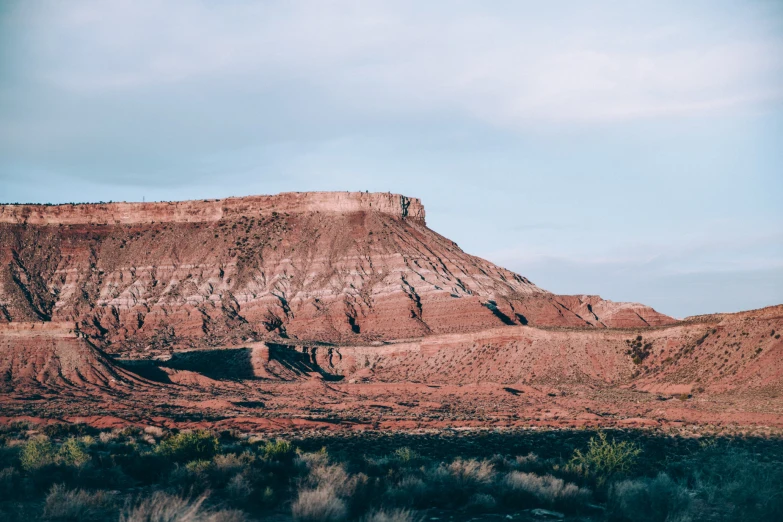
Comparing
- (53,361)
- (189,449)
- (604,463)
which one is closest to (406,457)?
(604,463)

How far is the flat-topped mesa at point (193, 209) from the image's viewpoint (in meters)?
107

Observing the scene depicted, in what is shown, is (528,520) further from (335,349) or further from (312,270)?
(312,270)

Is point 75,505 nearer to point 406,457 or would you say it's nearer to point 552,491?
point 552,491

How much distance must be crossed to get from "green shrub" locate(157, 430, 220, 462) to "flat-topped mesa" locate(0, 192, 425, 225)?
8893 centimetres

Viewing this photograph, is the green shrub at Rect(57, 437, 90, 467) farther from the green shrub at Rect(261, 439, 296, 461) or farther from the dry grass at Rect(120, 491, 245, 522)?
the dry grass at Rect(120, 491, 245, 522)

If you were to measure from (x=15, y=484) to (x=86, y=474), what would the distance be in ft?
5.03

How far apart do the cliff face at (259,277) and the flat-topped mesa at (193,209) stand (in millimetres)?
163

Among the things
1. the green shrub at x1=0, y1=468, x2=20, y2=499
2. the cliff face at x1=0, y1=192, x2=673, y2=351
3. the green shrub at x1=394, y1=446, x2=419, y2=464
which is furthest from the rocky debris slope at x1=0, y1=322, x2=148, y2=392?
the green shrub at x1=0, y1=468, x2=20, y2=499

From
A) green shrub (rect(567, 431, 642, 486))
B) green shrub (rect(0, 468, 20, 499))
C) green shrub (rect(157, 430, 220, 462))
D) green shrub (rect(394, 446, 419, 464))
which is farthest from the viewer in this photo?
green shrub (rect(394, 446, 419, 464))

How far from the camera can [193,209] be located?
10862cm

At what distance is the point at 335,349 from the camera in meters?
79.8

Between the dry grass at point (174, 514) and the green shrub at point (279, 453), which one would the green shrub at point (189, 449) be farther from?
the dry grass at point (174, 514)

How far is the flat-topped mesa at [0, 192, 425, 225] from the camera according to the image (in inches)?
4230

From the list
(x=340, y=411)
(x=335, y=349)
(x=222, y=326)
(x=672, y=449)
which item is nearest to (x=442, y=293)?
(x=335, y=349)
